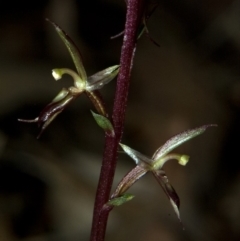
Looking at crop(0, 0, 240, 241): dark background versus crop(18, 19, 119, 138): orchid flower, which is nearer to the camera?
crop(18, 19, 119, 138): orchid flower

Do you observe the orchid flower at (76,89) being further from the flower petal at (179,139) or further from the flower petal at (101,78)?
the flower petal at (179,139)

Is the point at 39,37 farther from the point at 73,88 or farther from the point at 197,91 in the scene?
the point at 73,88

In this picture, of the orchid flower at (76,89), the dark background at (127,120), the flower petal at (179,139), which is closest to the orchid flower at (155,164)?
the flower petal at (179,139)

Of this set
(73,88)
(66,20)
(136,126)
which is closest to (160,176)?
(73,88)

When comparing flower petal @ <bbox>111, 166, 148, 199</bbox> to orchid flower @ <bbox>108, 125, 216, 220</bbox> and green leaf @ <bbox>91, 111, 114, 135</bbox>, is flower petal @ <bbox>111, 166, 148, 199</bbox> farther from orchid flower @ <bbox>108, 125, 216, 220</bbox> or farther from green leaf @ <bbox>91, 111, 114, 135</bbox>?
green leaf @ <bbox>91, 111, 114, 135</bbox>

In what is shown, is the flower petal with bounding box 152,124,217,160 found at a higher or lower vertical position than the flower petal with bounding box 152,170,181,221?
higher

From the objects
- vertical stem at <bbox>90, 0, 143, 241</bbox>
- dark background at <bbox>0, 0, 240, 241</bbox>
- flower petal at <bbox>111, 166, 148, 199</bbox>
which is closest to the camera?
vertical stem at <bbox>90, 0, 143, 241</bbox>

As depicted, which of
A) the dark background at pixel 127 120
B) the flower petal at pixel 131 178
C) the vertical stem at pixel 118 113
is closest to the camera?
the vertical stem at pixel 118 113

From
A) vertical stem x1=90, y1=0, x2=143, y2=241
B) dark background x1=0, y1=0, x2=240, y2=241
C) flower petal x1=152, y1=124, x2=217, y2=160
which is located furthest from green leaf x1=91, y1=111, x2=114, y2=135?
dark background x1=0, y1=0, x2=240, y2=241
